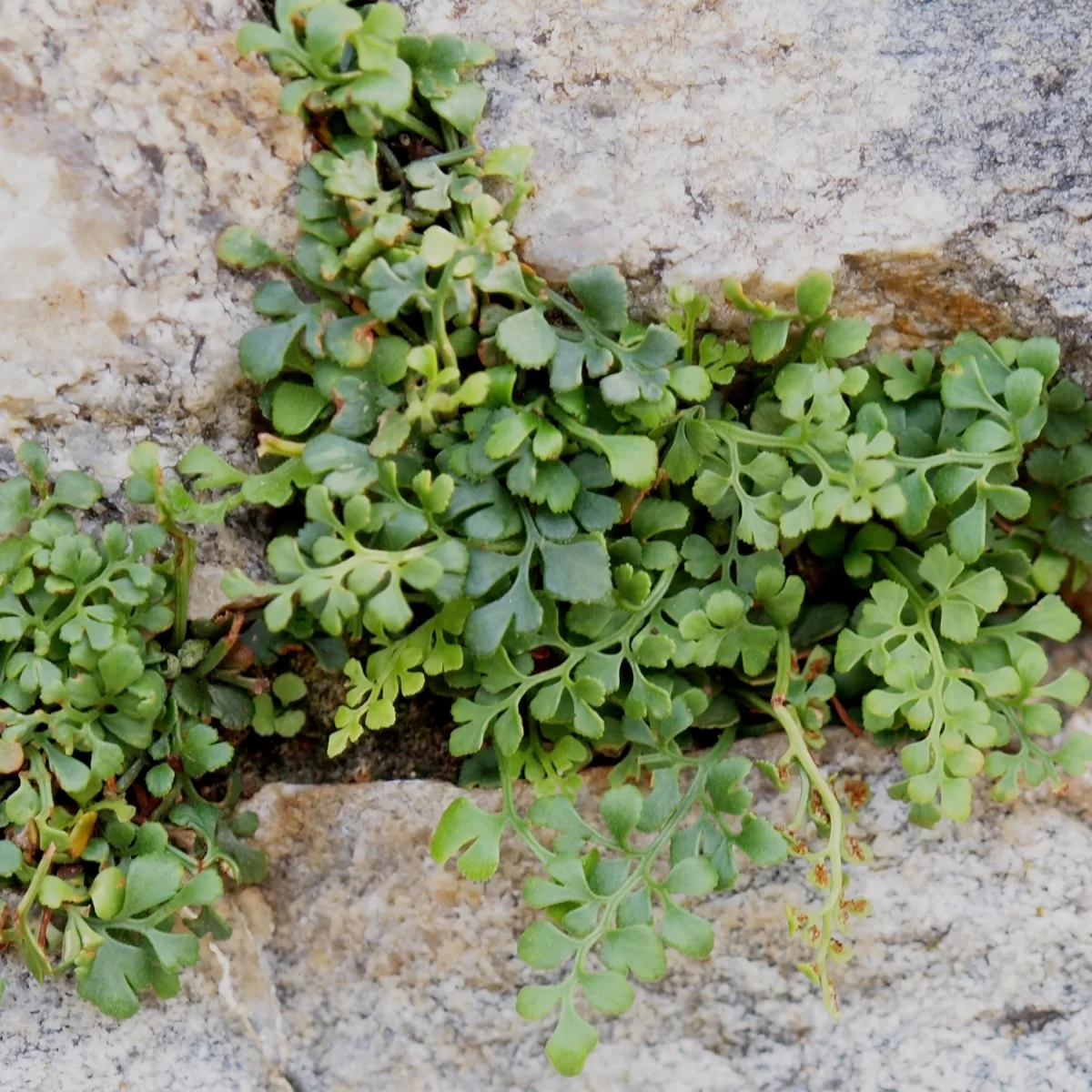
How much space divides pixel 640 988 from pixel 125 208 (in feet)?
5.63

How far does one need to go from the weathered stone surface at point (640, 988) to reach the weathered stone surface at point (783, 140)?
3.36 feet

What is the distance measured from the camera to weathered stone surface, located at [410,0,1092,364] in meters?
2.00

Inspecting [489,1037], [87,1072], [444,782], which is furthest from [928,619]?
[87,1072]

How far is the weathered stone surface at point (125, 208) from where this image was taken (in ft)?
6.08

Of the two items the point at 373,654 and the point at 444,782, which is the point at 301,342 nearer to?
the point at 373,654

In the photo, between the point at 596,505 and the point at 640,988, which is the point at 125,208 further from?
the point at 640,988

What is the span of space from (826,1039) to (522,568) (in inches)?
42.2

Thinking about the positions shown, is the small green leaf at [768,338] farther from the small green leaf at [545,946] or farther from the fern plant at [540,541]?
the small green leaf at [545,946]

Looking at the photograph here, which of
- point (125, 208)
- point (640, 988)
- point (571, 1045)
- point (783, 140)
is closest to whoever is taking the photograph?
point (571, 1045)

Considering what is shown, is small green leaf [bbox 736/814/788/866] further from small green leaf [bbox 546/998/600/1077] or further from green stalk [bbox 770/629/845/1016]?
small green leaf [bbox 546/998/600/1077]

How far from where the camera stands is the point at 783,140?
6.61ft

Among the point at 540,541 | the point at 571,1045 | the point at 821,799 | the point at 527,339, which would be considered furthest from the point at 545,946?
the point at 527,339

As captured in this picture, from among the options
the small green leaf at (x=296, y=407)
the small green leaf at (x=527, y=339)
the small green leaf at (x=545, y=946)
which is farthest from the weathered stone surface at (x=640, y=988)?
the small green leaf at (x=527, y=339)

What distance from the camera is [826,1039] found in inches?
82.6
